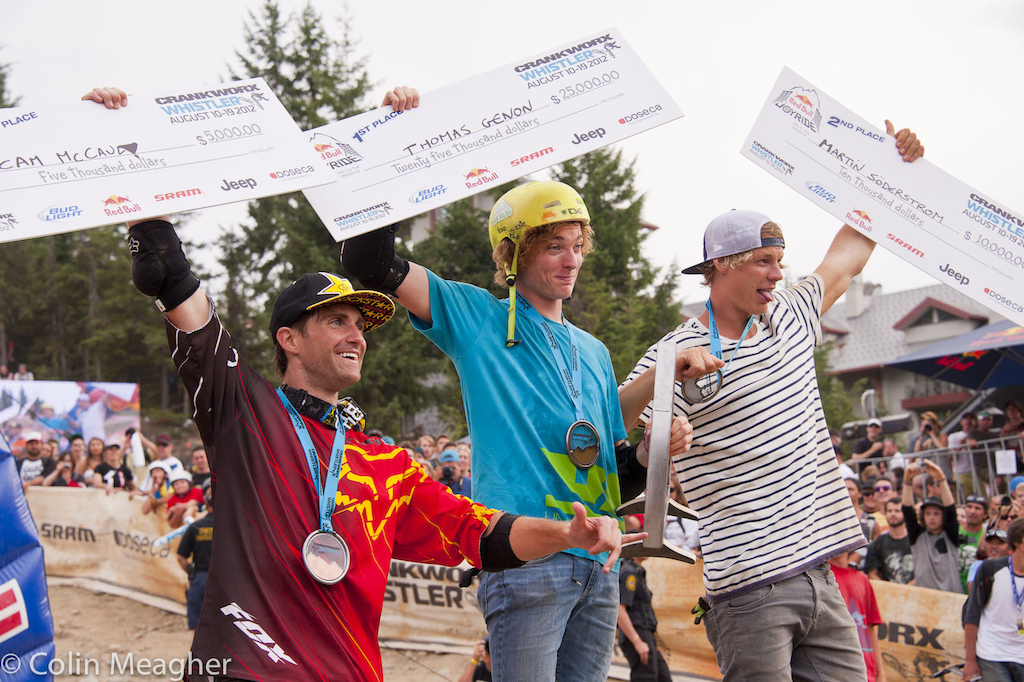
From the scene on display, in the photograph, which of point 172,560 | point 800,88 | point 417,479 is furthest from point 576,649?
point 172,560

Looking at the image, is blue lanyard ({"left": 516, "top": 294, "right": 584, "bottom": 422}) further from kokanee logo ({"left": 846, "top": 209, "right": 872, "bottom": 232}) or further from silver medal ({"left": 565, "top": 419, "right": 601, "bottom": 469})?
kokanee logo ({"left": 846, "top": 209, "right": 872, "bottom": 232})

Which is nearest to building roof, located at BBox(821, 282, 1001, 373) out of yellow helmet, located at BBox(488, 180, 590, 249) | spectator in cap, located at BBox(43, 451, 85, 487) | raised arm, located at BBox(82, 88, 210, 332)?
spectator in cap, located at BBox(43, 451, 85, 487)

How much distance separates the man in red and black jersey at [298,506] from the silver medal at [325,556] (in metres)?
0.02

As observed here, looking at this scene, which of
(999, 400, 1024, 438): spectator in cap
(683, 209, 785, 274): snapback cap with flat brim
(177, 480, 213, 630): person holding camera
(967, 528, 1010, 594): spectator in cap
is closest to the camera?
(683, 209, 785, 274): snapback cap with flat brim

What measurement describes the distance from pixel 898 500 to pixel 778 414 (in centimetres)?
643

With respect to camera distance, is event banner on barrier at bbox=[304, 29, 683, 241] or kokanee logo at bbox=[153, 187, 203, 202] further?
event banner on barrier at bbox=[304, 29, 683, 241]

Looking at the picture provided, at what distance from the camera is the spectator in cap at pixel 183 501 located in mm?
11641

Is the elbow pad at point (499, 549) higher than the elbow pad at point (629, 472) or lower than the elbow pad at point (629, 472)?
lower

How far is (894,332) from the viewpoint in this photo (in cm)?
5238

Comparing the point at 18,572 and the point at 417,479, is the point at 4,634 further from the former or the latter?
the point at 417,479

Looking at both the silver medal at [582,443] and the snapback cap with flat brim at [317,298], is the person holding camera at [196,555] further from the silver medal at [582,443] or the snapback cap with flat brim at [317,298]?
the silver medal at [582,443]

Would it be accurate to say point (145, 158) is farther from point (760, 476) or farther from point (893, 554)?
point (893, 554)

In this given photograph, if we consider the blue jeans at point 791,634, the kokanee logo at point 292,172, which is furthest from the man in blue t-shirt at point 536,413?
the blue jeans at point 791,634

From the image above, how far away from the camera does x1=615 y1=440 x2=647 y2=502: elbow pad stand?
338cm
